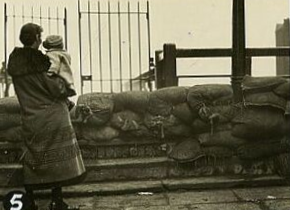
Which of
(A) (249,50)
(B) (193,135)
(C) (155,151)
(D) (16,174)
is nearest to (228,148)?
(B) (193,135)

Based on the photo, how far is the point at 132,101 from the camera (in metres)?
5.23

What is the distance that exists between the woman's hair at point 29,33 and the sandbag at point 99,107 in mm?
1458

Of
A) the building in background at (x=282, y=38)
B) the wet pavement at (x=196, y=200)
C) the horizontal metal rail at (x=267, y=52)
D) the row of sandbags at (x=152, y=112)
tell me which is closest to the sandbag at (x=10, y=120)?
the row of sandbags at (x=152, y=112)

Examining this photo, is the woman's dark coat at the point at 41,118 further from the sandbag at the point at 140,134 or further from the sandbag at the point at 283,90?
the sandbag at the point at 283,90

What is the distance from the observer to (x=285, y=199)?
14.4 feet

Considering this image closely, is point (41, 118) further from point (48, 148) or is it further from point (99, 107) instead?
point (99, 107)

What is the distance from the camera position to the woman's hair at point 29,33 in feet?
12.5

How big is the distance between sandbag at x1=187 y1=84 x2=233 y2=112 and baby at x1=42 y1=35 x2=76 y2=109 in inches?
65.1

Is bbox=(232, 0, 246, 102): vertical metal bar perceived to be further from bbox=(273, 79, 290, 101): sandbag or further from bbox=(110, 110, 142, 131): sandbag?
bbox=(110, 110, 142, 131): sandbag

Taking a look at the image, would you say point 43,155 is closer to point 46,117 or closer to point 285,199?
point 46,117

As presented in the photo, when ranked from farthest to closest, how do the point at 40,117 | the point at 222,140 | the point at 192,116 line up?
the point at 192,116 → the point at 222,140 → the point at 40,117

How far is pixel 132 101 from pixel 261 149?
57.5 inches

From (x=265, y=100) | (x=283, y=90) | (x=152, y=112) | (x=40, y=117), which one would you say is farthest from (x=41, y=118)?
(x=283, y=90)

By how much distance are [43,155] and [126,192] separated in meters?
1.20
